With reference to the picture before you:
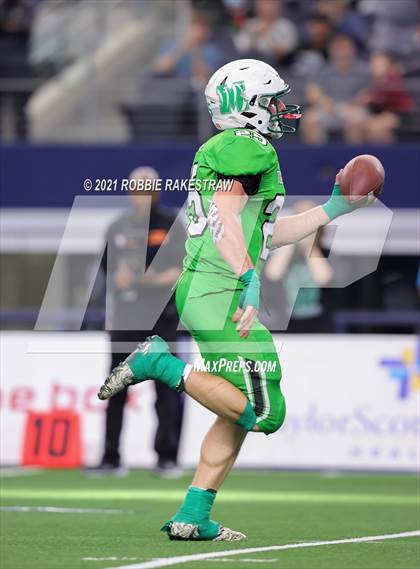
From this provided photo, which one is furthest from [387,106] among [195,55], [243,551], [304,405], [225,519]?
[243,551]

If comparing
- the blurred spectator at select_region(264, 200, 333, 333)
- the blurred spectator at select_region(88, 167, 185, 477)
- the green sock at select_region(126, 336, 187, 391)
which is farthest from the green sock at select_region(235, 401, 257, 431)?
the blurred spectator at select_region(264, 200, 333, 333)

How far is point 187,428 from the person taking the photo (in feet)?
39.9

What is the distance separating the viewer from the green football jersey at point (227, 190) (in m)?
6.53

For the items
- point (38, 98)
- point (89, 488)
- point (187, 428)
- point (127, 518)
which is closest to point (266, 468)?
point (187, 428)

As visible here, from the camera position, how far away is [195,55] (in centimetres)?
1570

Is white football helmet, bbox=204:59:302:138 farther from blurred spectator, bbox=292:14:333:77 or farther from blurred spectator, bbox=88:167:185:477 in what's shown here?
blurred spectator, bbox=292:14:333:77

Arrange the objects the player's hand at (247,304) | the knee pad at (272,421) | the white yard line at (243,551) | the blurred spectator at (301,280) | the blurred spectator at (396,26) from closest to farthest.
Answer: the white yard line at (243,551), the player's hand at (247,304), the knee pad at (272,421), the blurred spectator at (301,280), the blurred spectator at (396,26)

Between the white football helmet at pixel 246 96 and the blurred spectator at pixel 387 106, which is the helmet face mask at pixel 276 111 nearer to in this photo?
the white football helmet at pixel 246 96

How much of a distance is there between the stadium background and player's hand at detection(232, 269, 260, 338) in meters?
5.49

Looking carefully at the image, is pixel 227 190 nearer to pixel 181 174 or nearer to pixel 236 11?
pixel 181 174

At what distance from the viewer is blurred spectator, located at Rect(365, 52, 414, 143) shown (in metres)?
15.0

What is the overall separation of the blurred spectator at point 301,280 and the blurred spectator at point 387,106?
9.10ft

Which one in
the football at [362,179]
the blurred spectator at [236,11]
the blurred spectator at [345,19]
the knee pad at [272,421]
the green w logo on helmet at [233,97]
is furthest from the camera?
the blurred spectator at [236,11]

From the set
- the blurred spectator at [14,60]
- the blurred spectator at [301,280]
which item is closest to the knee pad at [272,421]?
the blurred spectator at [301,280]
